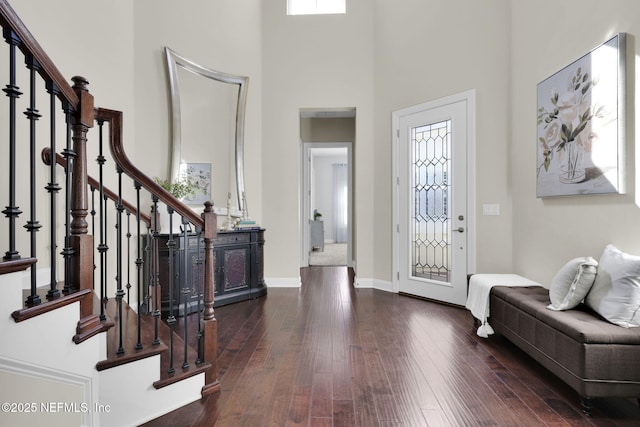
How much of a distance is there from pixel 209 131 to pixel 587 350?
167 inches

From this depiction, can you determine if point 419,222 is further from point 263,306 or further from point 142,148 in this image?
point 142,148

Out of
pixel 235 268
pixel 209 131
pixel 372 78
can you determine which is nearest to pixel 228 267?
pixel 235 268

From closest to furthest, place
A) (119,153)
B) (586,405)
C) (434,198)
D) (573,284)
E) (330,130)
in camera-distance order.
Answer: (119,153) → (586,405) → (573,284) → (434,198) → (330,130)

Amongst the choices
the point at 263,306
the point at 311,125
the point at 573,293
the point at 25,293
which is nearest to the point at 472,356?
the point at 573,293

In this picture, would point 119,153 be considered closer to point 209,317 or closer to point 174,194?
point 209,317

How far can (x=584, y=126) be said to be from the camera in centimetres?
264

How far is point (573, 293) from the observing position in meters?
2.25

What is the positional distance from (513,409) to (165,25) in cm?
482

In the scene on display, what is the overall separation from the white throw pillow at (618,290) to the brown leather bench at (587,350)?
0.19 feet

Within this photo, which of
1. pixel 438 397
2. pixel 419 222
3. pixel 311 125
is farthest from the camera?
pixel 311 125

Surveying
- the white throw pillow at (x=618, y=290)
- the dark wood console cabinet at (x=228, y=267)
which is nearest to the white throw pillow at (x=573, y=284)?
the white throw pillow at (x=618, y=290)

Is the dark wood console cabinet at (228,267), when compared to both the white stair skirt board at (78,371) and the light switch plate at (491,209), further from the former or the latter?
the light switch plate at (491,209)

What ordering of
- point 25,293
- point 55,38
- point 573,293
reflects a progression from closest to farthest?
point 25,293 < point 573,293 < point 55,38

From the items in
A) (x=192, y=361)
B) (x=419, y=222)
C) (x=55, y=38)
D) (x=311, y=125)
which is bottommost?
(x=192, y=361)
